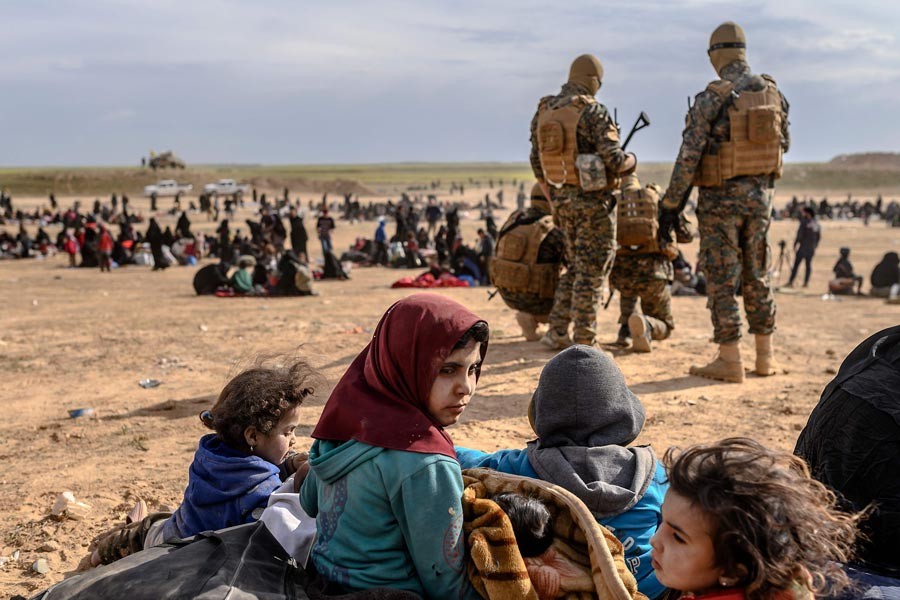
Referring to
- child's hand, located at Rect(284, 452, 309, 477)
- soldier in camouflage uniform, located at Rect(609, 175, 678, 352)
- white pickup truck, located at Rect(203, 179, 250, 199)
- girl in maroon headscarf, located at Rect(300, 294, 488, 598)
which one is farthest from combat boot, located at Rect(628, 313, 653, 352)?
white pickup truck, located at Rect(203, 179, 250, 199)

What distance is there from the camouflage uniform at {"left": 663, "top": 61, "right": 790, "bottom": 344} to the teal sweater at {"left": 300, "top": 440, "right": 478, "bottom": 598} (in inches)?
193

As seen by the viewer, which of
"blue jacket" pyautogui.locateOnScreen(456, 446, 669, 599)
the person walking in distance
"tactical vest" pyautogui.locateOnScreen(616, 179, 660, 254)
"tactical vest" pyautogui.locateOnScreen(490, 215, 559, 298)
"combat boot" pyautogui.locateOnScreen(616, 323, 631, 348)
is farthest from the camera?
the person walking in distance

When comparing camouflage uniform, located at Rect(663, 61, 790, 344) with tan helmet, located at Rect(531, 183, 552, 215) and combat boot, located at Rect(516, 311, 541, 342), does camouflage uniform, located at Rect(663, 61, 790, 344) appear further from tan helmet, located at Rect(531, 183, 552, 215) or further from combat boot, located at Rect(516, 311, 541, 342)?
combat boot, located at Rect(516, 311, 541, 342)

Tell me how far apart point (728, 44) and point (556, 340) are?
302 centimetres

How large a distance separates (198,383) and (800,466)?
6.11 metres

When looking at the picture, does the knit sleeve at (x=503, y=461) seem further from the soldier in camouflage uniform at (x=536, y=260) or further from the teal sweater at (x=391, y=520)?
the soldier in camouflage uniform at (x=536, y=260)

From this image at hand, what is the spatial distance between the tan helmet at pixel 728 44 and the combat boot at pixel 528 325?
3.13 m

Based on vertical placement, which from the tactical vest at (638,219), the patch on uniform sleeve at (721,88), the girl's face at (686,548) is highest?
the patch on uniform sleeve at (721,88)

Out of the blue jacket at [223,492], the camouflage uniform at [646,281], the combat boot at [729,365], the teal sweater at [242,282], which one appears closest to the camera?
the blue jacket at [223,492]

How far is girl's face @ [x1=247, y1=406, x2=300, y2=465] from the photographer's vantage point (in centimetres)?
297

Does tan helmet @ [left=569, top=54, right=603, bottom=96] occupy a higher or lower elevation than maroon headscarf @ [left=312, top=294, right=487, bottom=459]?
higher

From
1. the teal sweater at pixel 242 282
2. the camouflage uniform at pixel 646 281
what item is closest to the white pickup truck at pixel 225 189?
the teal sweater at pixel 242 282

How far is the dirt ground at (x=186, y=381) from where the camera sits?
456 cm

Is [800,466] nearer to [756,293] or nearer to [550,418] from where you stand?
[550,418]
